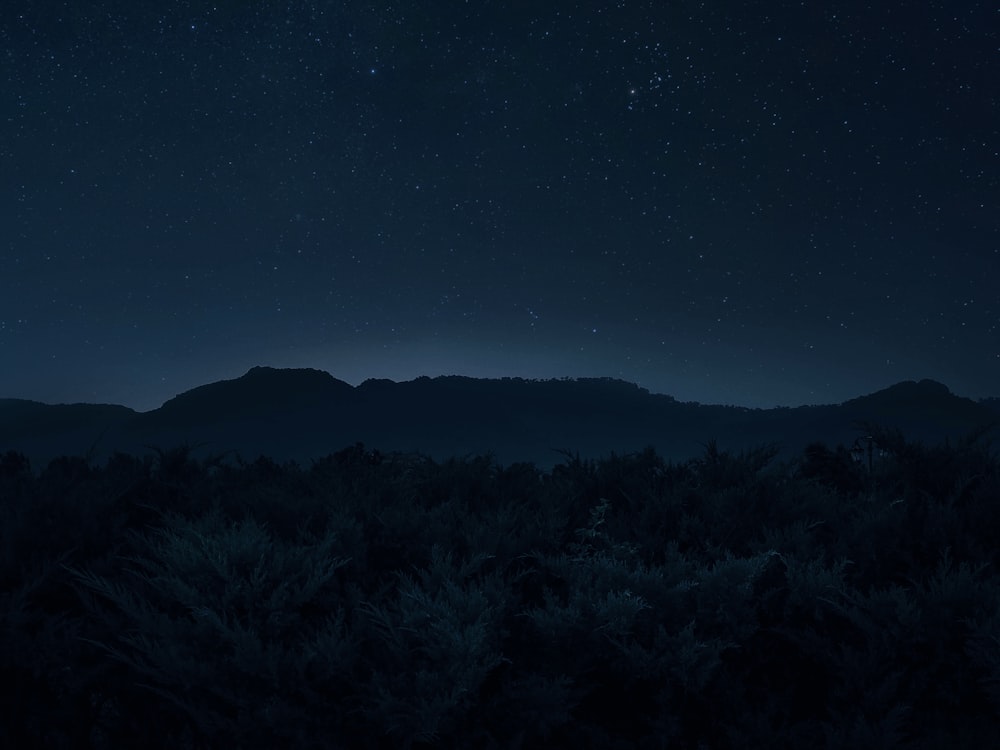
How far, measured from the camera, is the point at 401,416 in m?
114

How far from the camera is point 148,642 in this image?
2750mm

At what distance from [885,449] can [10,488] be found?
23.3 ft

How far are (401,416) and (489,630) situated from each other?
113 m

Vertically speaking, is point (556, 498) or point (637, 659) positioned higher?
point (556, 498)

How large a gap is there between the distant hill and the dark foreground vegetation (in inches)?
3720

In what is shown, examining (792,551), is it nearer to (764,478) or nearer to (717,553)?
(717,553)

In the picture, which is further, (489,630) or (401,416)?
(401,416)

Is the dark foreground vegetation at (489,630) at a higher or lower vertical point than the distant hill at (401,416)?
lower

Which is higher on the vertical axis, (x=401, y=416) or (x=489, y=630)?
(x=401, y=416)

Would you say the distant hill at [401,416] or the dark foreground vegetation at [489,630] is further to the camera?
the distant hill at [401,416]

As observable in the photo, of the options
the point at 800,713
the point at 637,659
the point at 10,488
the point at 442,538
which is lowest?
the point at 800,713

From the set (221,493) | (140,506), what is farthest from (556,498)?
(140,506)

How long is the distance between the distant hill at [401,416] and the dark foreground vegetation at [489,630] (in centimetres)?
9449

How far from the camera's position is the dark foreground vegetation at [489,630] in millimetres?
2736
